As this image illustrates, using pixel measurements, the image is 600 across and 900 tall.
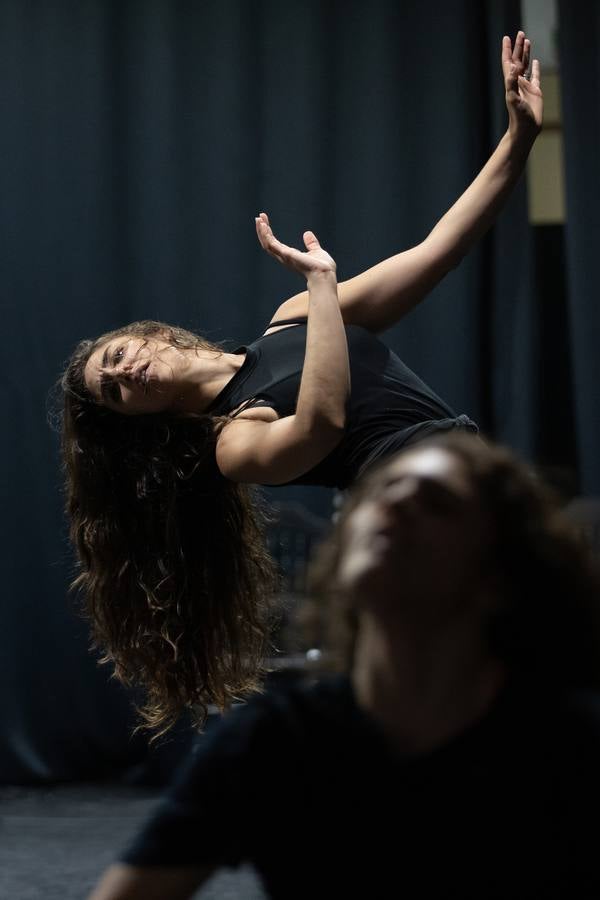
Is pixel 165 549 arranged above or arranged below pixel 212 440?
below

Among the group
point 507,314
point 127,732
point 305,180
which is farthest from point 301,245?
point 127,732

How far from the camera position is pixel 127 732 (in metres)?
3.55

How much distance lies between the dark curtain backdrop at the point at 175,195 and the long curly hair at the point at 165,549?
150 centimetres

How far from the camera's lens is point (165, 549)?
78.6 inches

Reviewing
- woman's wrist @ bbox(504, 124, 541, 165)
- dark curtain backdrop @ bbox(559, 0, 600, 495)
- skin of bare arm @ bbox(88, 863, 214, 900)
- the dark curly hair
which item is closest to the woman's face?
woman's wrist @ bbox(504, 124, 541, 165)

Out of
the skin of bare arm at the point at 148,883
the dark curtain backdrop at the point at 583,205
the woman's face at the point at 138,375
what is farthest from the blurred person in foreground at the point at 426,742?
the dark curtain backdrop at the point at 583,205

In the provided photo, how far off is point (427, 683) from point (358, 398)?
1.01 meters

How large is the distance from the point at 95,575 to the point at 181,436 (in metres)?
0.26

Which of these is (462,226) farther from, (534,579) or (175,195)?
(175,195)

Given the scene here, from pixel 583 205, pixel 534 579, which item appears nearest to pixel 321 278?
pixel 534 579

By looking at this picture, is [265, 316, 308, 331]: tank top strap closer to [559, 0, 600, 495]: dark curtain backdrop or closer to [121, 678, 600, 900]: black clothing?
[121, 678, 600, 900]: black clothing

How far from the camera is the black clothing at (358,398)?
179 cm

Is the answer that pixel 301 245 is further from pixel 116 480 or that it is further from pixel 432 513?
pixel 432 513

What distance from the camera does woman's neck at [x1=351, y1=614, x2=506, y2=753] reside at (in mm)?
825
